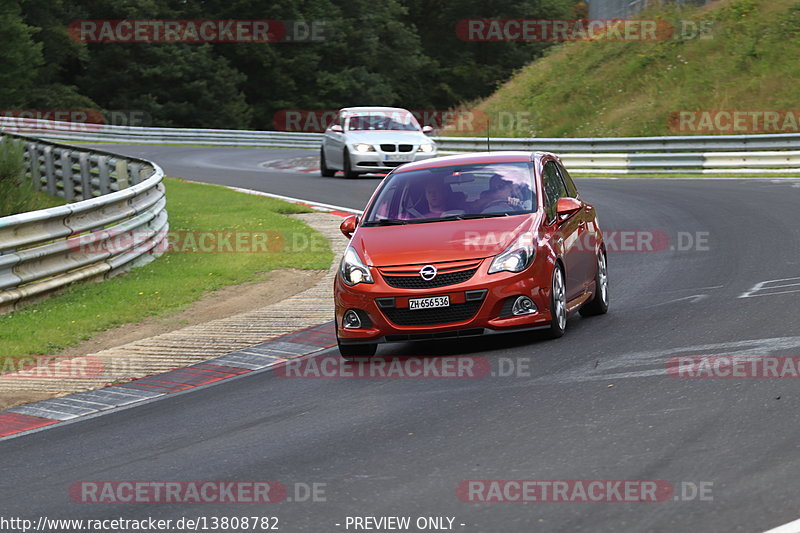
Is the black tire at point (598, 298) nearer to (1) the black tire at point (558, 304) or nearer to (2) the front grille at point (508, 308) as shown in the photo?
(1) the black tire at point (558, 304)

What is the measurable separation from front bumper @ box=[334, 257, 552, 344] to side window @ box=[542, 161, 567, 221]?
102 cm

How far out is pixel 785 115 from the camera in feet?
112

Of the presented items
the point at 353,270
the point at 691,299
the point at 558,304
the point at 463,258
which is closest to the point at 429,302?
the point at 463,258

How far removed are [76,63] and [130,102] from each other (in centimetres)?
453

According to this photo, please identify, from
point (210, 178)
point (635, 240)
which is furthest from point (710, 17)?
point (635, 240)

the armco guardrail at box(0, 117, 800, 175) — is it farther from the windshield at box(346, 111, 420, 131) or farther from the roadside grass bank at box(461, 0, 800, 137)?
the roadside grass bank at box(461, 0, 800, 137)

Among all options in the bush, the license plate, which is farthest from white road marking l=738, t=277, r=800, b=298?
the bush

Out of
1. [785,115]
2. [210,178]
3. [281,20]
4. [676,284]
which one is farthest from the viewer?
[281,20]

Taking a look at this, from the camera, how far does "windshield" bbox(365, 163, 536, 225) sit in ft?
36.2

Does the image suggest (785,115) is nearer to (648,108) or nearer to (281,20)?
(648,108)

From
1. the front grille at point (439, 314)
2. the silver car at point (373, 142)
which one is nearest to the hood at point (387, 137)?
the silver car at point (373, 142)

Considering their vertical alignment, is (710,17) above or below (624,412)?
above

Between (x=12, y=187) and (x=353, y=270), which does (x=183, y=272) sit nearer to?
(x=12, y=187)

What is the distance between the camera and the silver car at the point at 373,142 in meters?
28.2
